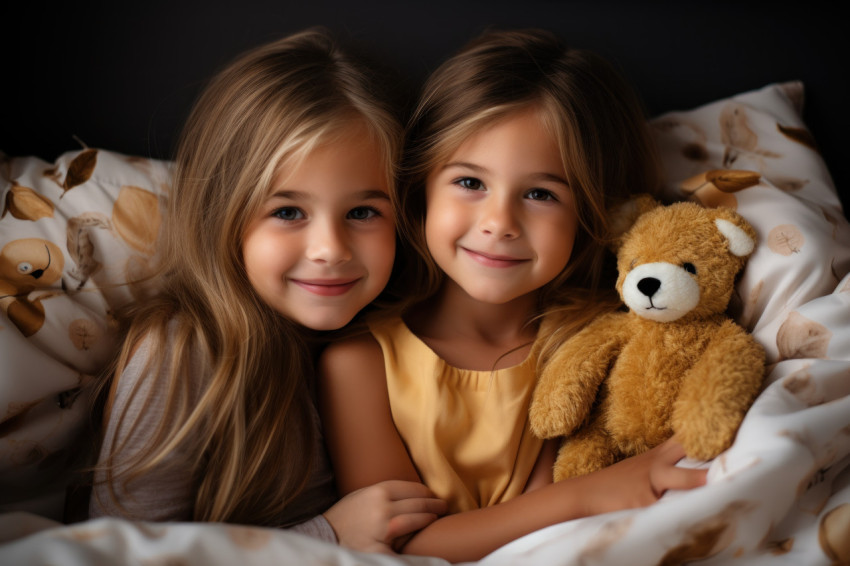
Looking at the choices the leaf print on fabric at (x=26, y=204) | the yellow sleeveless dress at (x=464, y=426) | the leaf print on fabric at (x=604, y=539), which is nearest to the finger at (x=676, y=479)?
the leaf print on fabric at (x=604, y=539)

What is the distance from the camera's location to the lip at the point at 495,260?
101 centimetres

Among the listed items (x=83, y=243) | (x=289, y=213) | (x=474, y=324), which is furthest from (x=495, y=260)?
(x=83, y=243)

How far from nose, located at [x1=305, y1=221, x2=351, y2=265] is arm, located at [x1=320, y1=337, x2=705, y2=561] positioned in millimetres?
179

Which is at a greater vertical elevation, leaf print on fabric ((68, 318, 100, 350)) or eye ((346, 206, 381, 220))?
eye ((346, 206, 381, 220))

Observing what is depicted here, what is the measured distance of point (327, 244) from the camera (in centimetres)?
98

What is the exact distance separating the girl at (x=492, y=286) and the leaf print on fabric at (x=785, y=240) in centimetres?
23

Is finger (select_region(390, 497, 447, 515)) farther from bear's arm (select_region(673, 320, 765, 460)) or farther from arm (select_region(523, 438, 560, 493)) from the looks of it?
bear's arm (select_region(673, 320, 765, 460))

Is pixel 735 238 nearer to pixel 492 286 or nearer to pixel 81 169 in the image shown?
pixel 492 286

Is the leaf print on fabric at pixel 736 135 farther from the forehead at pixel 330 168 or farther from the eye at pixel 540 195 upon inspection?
the forehead at pixel 330 168

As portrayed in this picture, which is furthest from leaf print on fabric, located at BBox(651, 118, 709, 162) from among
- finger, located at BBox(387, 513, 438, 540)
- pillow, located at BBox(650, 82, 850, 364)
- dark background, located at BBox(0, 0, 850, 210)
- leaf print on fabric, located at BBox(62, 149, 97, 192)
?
leaf print on fabric, located at BBox(62, 149, 97, 192)

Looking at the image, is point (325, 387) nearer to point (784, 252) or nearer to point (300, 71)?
point (300, 71)

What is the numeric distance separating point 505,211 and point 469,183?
9cm

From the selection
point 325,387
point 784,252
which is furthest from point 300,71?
point 784,252

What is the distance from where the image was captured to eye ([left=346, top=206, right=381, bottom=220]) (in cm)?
105
